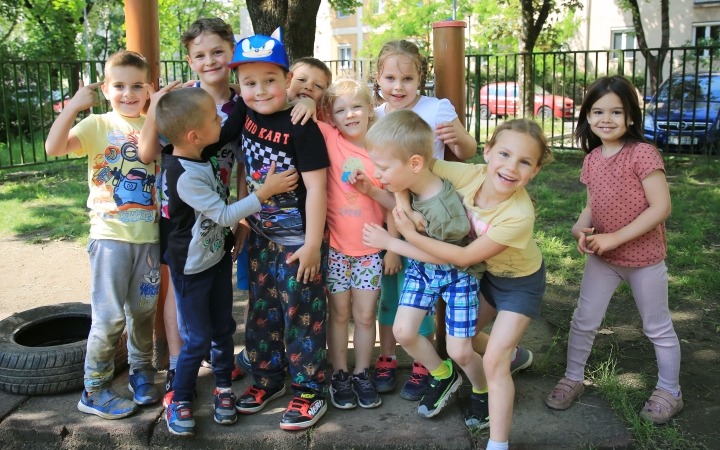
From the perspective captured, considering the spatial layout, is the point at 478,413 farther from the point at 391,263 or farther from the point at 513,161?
the point at 513,161

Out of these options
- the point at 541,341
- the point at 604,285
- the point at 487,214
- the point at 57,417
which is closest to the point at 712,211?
the point at 541,341

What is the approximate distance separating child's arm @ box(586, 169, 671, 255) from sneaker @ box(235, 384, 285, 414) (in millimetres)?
1695

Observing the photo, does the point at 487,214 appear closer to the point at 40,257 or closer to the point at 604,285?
the point at 604,285

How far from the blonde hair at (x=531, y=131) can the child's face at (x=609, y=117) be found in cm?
42

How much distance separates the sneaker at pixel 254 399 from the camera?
9.80 feet

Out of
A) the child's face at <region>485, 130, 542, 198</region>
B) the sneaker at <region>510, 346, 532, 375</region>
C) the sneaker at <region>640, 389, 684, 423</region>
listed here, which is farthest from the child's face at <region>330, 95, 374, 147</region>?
the sneaker at <region>640, 389, 684, 423</region>

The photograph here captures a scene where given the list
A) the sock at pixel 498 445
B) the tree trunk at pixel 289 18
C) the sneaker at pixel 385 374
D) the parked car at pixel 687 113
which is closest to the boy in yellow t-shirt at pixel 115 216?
the sneaker at pixel 385 374

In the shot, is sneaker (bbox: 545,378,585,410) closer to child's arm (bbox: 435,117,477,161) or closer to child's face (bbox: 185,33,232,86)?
child's arm (bbox: 435,117,477,161)

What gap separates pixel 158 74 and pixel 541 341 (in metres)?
2.61

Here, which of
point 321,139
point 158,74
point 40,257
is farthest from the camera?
point 40,257

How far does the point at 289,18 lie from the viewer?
6.12 metres

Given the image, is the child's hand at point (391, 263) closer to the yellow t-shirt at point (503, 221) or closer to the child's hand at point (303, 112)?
the yellow t-shirt at point (503, 221)

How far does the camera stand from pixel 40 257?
569 centimetres

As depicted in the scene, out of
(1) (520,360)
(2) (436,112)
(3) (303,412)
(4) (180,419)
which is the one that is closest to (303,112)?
(2) (436,112)
